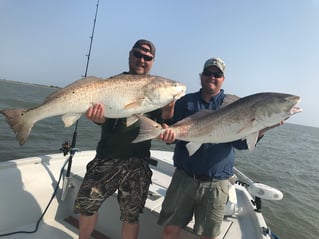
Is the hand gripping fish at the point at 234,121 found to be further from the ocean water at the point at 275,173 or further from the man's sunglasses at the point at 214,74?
the ocean water at the point at 275,173

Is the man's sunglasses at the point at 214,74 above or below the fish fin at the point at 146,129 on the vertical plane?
above

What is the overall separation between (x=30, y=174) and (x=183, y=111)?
299cm

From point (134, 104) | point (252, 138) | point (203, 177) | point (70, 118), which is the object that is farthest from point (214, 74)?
point (70, 118)

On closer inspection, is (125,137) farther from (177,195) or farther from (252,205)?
(252,205)

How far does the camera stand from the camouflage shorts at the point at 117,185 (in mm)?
3450

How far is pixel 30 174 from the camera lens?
4727 millimetres

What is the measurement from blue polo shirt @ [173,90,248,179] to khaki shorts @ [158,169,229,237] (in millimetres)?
113

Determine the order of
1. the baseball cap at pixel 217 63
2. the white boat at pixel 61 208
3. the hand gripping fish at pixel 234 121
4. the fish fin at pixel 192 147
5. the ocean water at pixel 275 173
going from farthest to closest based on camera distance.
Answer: the ocean water at pixel 275 173 < the white boat at pixel 61 208 < the baseball cap at pixel 217 63 < the fish fin at pixel 192 147 < the hand gripping fish at pixel 234 121

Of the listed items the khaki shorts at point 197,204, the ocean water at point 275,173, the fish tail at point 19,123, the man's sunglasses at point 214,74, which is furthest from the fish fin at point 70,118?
the ocean water at point 275,173

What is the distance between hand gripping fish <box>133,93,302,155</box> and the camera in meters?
2.94

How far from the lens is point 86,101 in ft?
9.91

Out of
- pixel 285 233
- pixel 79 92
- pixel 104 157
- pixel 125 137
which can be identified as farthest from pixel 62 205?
pixel 285 233

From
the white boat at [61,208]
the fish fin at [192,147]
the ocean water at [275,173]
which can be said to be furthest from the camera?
the ocean water at [275,173]

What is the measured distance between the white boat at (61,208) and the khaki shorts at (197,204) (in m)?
0.38
